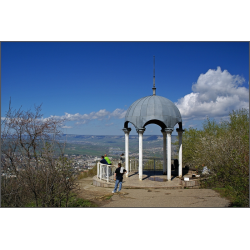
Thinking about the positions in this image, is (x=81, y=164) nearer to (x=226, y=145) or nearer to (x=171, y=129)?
(x=171, y=129)

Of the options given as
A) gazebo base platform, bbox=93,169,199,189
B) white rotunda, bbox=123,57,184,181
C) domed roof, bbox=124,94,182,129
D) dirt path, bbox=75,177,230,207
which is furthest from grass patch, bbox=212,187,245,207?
domed roof, bbox=124,94,182,129

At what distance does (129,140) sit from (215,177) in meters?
5.77

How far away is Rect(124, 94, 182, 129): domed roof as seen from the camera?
1283 centimetres

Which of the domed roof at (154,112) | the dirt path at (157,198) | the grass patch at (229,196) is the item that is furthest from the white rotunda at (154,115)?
the grass patch at (229,196)

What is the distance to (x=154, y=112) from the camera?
506 inches

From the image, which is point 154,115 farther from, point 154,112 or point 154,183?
point 154,183

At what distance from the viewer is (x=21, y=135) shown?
7789 mm

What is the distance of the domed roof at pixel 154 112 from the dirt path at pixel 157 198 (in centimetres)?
392

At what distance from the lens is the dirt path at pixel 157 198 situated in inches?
330

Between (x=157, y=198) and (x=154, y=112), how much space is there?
17.1 ft

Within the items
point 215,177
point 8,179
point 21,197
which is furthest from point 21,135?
point 215,177

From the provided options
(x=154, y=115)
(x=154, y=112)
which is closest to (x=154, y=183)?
(x=154, y=115)

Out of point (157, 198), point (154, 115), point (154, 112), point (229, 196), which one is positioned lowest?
point (157, 198)
